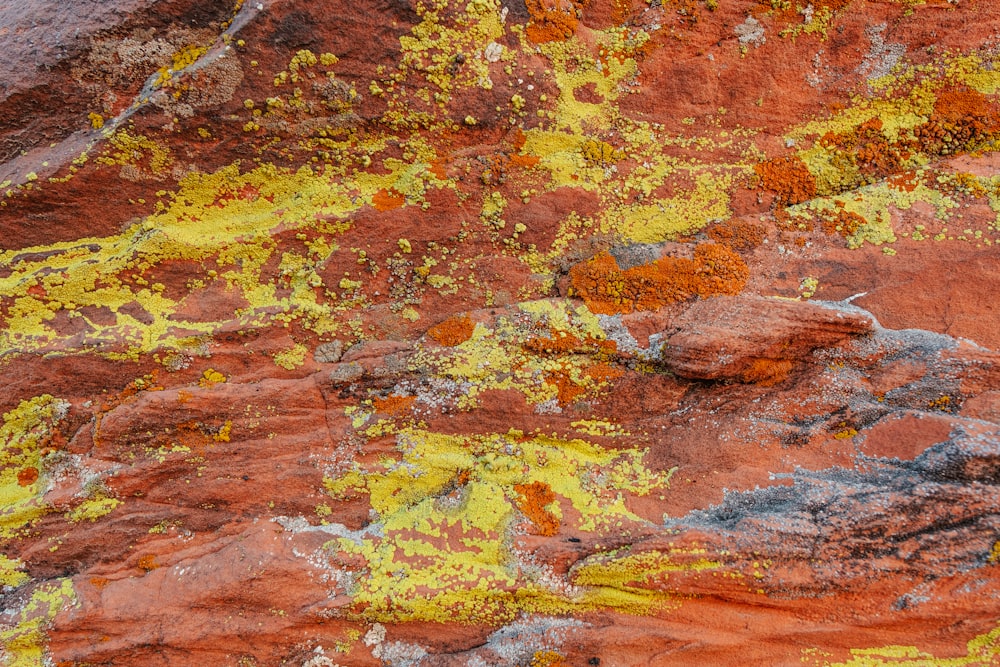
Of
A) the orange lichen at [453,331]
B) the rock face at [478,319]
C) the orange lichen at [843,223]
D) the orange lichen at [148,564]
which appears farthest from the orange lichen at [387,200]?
the orange lichen at [843,223]

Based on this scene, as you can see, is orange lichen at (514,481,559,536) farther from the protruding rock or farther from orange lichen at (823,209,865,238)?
orange lichen at (823,209,865,238)

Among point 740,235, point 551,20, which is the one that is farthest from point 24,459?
point 740,235

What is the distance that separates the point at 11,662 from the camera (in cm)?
428

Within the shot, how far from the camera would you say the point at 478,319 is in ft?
16.2

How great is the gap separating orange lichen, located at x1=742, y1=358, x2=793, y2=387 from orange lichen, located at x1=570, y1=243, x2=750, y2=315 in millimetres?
645

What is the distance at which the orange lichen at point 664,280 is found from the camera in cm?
471

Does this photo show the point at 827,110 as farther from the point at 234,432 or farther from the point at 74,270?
the point at 74,270

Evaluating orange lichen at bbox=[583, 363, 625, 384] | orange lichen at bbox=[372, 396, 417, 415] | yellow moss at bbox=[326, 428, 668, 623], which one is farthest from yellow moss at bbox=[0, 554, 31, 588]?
orange lichen at bbox=[583, 363, 625, 384]

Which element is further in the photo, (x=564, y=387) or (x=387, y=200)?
(x=387, y=200)

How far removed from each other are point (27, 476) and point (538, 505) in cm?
433

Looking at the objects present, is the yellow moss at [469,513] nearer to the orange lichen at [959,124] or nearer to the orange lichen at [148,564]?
the orange lichen at [148,564]

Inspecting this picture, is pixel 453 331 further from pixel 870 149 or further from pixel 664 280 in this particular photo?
pixel 870 149

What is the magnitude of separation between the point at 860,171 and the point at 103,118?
6.63m

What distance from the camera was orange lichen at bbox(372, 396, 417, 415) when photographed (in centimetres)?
480
